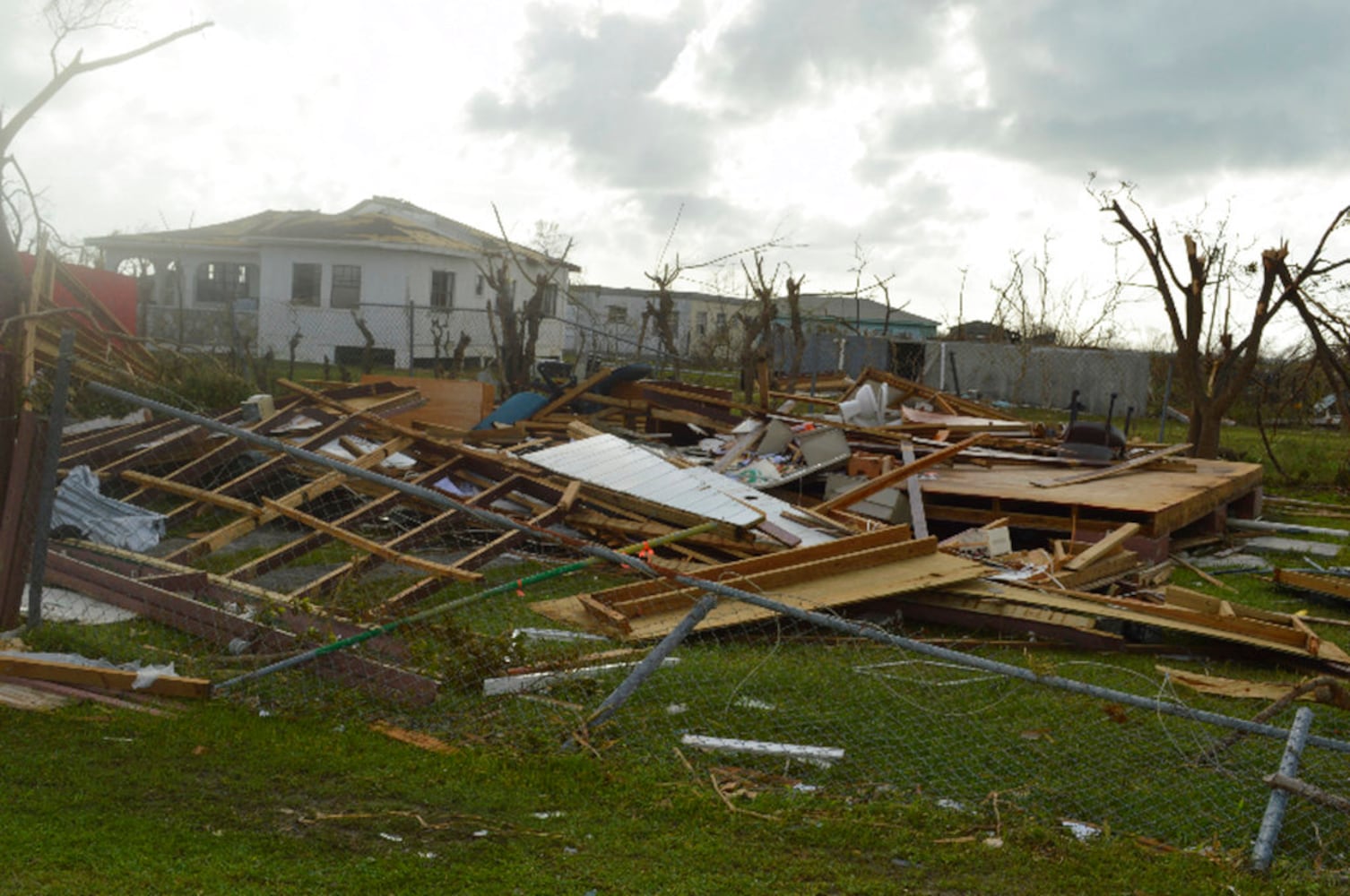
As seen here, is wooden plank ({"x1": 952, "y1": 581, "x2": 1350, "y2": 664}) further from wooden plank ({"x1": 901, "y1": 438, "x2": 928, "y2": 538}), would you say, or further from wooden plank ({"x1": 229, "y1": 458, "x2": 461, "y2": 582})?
wooden plank ({"x1": 229, "y1": 458, "x2": 461, "y2": 582})

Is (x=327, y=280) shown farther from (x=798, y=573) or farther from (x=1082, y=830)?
(x=1082, y=830)

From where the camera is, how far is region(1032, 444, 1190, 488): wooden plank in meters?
12.0

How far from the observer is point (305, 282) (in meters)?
33.2

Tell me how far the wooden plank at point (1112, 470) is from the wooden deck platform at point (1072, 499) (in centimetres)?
7

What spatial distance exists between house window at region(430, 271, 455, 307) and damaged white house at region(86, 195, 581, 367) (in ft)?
0.12

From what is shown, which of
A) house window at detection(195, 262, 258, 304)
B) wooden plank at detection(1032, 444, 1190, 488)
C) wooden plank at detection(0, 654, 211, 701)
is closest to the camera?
wooden plank at detection(0, 654, 211, 701)

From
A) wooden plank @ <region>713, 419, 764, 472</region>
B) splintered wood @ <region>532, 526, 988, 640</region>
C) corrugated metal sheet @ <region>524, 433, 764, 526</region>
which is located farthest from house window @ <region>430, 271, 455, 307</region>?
splintered wood @ <region>532, 526, 988, 640</region>

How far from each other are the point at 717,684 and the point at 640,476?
4.75m

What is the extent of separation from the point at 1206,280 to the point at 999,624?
1151 centimetres

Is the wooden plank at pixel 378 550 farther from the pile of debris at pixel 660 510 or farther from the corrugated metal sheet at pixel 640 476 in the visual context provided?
the corrugated metal sheet at pixel 640 476

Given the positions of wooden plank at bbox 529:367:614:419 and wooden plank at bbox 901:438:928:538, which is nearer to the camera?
wooden plank at bbox 901:438:928:538

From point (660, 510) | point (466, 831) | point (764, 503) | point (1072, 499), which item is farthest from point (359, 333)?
point (466, 831)

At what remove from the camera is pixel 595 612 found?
7.71 meters

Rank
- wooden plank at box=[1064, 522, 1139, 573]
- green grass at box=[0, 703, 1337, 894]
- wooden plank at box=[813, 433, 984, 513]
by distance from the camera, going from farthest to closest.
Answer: wooden plank at box=[813, 433, 984, 513] < wooden plank at box=[1064, 522, 1139, 573] < green grass at box=[0, 703, 1337, 894]
